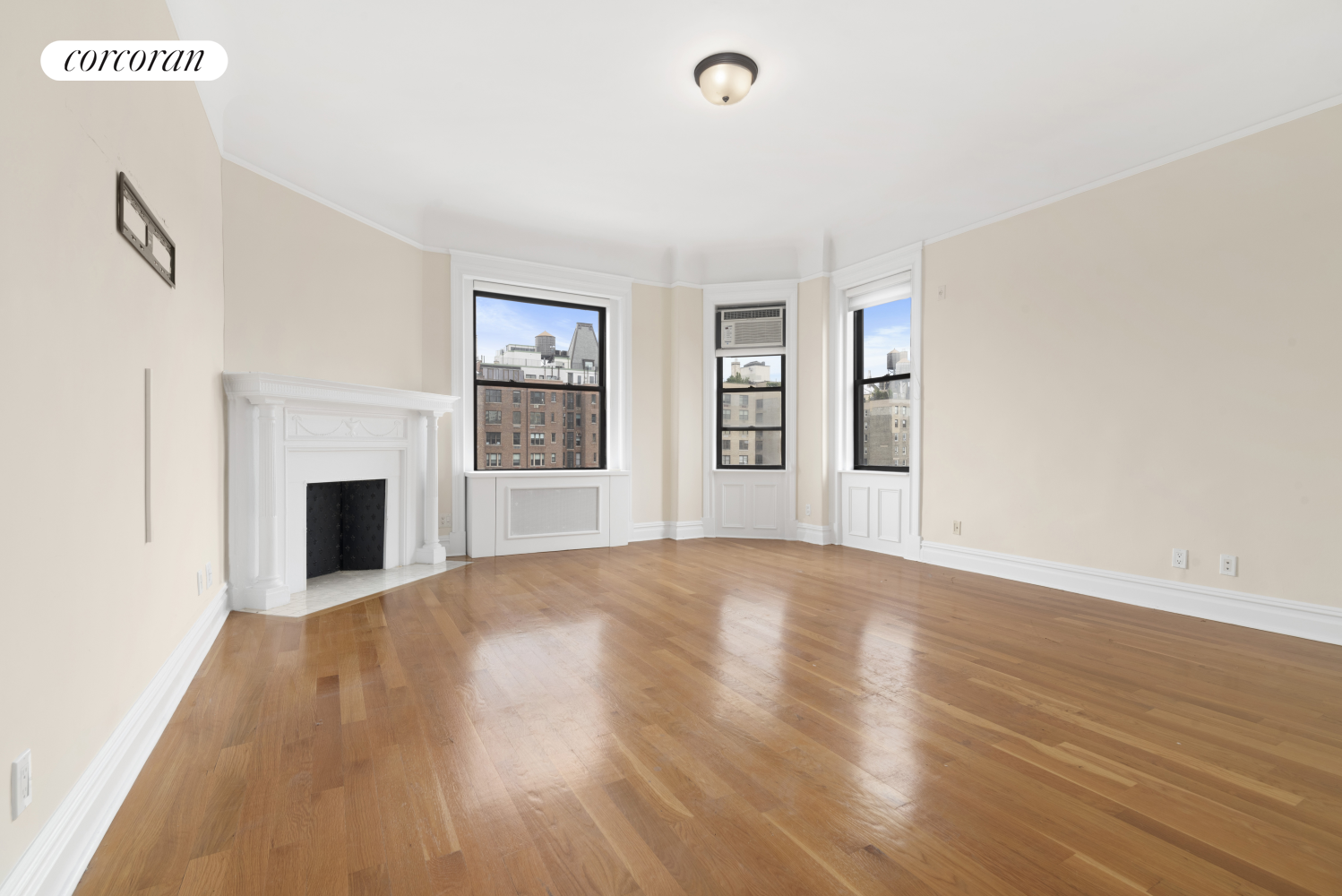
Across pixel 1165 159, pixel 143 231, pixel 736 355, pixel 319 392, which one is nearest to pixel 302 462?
pixel 319 392

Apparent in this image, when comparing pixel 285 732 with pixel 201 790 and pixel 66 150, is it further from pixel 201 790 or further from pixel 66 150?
pixel 66 150

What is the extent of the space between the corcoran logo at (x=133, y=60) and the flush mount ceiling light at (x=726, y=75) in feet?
7.81

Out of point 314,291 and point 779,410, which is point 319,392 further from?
point 779,410

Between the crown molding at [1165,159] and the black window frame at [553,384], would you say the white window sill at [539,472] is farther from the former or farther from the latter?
the crown molding at [1165,159]

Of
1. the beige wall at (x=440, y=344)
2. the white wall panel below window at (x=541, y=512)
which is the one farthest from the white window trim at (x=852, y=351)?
the beige wall at (x=440, y=344)

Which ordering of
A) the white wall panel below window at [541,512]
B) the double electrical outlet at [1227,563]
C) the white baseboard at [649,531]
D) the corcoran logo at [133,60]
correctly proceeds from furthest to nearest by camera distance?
the white baseboard at [649,531] → the white wall panel below window at [541,512] → the double electrical outlet at [1227,563] → the corcoran logo at [133,60]

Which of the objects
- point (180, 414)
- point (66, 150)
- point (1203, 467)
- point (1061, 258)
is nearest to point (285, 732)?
point (180, 414)

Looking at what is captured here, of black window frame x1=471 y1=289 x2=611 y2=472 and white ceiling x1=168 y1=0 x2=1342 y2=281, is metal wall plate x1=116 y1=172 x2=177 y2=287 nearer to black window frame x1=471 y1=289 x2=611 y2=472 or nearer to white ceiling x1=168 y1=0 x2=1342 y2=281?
white ceiling x1=168 y1=0 x2=1342 y2=281

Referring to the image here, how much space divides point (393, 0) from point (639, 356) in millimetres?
3988

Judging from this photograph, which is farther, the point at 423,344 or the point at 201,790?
the point at 423,344

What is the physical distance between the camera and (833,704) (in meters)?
2.41

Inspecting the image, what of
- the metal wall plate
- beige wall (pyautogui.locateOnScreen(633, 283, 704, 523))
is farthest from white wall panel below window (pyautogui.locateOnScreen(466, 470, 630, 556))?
the metal wall plate

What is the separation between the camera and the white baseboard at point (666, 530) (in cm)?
659

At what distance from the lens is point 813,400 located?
251 inches
